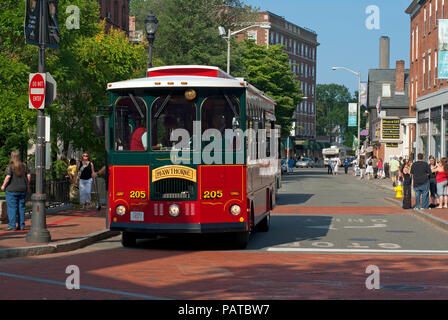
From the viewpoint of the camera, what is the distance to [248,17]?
Result: 210 feet

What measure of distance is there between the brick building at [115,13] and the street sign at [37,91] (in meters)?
43.4

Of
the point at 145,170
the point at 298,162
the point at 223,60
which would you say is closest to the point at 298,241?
the point at 145,170

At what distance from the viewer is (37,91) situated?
583 inches

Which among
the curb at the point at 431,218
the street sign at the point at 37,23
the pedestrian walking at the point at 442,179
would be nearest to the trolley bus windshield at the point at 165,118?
the street sign at the point at 37,23

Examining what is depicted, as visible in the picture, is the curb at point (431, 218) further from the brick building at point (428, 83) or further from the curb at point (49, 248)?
the brick building at point (428, 83)

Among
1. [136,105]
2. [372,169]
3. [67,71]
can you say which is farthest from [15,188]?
[372,169]

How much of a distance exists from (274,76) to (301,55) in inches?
2410

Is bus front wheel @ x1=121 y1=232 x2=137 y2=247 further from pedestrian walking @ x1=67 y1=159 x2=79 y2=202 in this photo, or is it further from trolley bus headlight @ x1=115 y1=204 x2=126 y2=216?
Result: pedestrian walking @ x1=67 y1=159 x2=79 y2=202

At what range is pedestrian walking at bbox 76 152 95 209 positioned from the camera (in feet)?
76.8

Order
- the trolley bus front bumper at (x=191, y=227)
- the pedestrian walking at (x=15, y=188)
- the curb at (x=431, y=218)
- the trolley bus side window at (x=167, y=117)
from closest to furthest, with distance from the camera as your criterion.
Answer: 1. the trolley bus front bumper at (x=191, y=227)
2. the trolley bus side window at (x=167, y=117)
3. the pedestrian walking at (x=15, y=188)
4. the curb at (x=431, y=218)

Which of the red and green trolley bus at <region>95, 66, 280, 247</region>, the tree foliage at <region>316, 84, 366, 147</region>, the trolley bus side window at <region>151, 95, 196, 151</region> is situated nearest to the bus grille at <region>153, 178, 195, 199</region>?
the red and green trolley bus at <region>95, 66, 280, 247</region>

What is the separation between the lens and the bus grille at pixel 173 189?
14.2m

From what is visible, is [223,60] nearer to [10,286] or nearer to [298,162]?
[10,286]

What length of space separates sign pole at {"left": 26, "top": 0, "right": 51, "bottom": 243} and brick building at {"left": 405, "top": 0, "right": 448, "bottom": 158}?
30415mm
